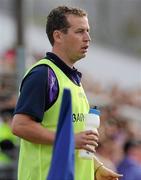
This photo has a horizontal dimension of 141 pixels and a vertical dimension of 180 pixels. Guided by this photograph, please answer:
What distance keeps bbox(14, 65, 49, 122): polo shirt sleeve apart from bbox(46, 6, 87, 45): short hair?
387 millimetres

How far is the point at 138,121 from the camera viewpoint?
17.6m

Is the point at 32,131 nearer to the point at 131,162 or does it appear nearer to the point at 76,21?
the point at 76,21

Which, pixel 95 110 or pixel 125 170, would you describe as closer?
pixel 95 110

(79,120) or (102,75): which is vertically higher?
(79,120)

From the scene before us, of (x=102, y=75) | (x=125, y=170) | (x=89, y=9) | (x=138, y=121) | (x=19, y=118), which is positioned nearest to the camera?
(x=19, y=118)

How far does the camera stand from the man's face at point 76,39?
6496mm

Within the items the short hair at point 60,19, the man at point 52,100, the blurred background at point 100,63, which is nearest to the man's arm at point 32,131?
the man at point 52,100

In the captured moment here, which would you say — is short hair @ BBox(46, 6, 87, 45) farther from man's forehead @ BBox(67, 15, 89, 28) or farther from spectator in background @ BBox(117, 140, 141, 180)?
spectator in background @ BBox(117, 140, 141, 180)

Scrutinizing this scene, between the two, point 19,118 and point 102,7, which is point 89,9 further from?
point 19,118

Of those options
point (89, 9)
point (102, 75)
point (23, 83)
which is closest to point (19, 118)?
point (23, 83)

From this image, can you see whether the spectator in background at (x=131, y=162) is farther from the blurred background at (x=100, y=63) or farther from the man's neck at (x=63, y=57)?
the man's neck at (x=63, y=57)

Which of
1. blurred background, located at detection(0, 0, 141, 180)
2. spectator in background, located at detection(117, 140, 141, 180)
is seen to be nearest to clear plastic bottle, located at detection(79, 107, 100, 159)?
blurred background, located at detection(0, 0, 141, 180)

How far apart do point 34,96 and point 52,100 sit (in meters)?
0.14

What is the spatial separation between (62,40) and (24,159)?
0.80 m
